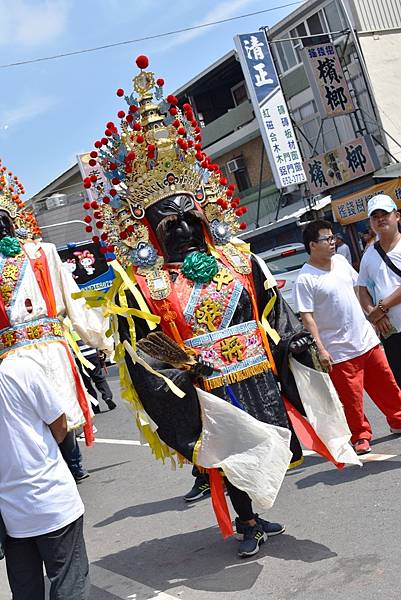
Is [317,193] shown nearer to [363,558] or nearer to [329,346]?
[329,346]

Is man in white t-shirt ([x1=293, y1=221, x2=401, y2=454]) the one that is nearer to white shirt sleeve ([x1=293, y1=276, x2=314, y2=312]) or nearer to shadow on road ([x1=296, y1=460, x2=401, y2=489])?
white shirt sleeve ([x1=293, y1=276, x2=314, y2=312])

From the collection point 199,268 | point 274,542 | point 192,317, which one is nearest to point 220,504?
point 274,542

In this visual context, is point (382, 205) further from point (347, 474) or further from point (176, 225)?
point (347, 474)

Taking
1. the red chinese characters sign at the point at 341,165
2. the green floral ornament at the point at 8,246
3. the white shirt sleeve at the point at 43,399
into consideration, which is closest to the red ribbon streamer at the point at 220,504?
the white shirt sleeve at the point at 43,399

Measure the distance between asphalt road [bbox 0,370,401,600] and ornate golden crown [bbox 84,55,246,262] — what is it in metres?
1.69

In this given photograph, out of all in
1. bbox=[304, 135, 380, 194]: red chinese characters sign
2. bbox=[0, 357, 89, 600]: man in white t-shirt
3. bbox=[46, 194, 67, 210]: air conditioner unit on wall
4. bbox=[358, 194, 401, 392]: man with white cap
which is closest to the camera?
bbox=[0, 357, 89, 600]: man in white t-shirt

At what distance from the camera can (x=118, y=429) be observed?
9758mm

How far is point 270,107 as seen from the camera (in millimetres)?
20688

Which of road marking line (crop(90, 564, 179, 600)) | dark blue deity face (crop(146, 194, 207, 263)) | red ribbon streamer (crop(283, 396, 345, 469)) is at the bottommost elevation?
road marking line (crop(90, 564, 179, 600))

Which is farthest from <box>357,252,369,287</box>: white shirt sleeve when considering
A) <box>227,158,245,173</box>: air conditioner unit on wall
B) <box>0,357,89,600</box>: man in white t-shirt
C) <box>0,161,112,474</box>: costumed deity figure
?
<box>227,158,245,173</box>: air conditioner unit on wall

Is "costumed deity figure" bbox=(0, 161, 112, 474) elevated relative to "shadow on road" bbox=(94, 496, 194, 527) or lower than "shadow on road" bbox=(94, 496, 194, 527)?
elevated

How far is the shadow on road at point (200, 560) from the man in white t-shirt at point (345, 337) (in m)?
1.37

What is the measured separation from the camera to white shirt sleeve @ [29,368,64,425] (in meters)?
3.47

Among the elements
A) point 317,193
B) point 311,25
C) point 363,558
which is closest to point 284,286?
point 317,193
